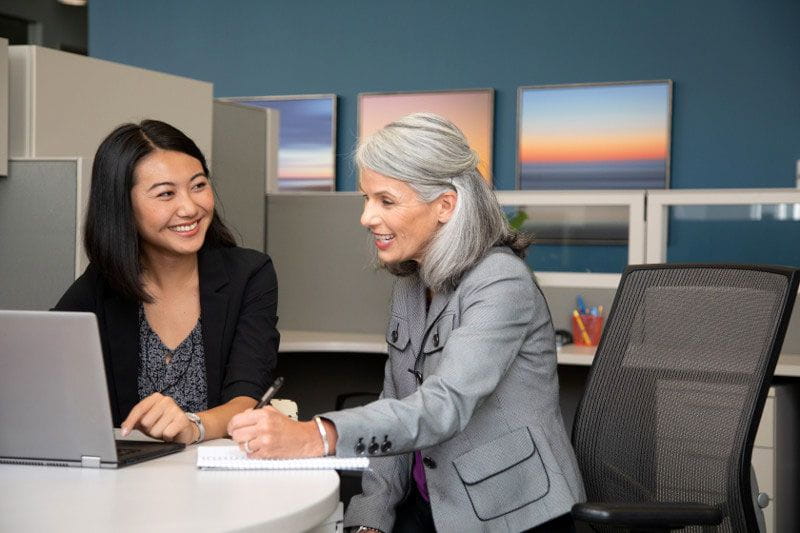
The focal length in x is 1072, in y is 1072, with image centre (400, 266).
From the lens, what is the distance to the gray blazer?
4.83 feet

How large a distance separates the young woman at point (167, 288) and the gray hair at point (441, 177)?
397mm

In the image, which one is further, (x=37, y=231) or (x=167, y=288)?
(x=37, y=231)

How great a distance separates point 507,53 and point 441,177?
14.4ft

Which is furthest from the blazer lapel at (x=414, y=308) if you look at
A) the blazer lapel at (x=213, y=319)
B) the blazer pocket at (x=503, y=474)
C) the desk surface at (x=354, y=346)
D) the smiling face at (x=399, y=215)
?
the desk surface at (x=354, y=346)

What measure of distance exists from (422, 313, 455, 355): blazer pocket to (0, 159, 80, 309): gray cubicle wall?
1.21 meters

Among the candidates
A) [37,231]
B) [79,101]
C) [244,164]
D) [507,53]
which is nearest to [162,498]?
[37,231]

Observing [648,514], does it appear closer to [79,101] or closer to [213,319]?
[213,319]

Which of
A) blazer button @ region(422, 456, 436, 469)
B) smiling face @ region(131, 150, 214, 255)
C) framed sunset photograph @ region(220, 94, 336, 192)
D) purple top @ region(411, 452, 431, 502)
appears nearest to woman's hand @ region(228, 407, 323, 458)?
blazer button @ region(422, 456, 436, 469)

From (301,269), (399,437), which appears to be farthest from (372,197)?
(301,269)

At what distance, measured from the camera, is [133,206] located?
6.25 feet

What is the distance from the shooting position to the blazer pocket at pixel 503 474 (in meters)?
1.54

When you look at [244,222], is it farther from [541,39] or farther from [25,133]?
[541,39]

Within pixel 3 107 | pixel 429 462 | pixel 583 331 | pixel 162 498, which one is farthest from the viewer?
pixel 583 331

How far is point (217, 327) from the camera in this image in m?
1.85
